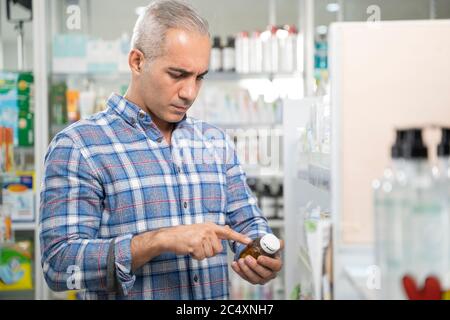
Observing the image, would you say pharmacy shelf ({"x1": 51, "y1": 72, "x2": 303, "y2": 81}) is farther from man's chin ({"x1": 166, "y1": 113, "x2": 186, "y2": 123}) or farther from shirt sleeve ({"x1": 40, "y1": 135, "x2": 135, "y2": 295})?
shirt sleeve ({"x1": 40, "y1": 135, "x2": 135, "y2": 295})

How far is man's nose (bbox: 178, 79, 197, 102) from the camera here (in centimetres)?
148

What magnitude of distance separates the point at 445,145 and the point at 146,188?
771mm

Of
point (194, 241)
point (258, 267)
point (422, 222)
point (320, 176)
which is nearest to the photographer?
point (422, 222)

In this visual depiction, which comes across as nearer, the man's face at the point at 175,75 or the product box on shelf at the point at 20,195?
the man's face at the point at 175,75

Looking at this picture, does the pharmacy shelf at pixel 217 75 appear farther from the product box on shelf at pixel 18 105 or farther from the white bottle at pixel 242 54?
the product box on shelf at pixel 18 105

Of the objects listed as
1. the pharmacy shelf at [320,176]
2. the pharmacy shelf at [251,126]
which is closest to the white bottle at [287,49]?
the pharmacy shelf at [251,126]

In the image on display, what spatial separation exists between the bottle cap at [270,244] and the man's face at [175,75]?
0.39 metres

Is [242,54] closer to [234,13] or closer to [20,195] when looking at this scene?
[234,13]

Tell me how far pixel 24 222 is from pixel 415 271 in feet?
10.1

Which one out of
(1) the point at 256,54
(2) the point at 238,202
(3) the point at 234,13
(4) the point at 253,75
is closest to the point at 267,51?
(1) the point at 256,54

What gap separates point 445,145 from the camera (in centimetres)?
91

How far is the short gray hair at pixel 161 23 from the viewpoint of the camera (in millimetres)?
1458

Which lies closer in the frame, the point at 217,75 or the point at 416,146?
the point at 416,146

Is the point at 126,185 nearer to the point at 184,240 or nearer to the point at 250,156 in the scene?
the point at 184,240
